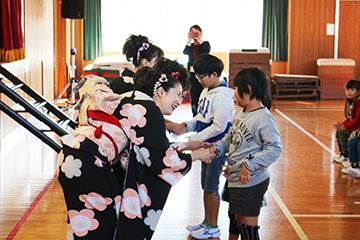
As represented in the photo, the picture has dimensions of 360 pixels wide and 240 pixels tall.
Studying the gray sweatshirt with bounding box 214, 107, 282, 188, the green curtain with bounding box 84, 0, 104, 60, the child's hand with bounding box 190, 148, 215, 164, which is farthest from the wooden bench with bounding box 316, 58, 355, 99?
the child's hand with bounding box 190, 148, 215, 164

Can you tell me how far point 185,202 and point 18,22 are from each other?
12.8ft

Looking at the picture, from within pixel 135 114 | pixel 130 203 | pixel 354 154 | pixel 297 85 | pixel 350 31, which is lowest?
pixel 354 154

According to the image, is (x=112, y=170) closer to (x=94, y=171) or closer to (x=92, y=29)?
(x=94, y=171)

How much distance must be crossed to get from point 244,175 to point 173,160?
0.52 m

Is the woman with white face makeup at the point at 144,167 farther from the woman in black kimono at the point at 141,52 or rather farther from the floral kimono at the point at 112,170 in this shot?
the woman in black kimono at the point at 141,52

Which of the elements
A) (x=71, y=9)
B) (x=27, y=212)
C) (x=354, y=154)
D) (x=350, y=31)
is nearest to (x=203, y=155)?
(x=27, y=212)

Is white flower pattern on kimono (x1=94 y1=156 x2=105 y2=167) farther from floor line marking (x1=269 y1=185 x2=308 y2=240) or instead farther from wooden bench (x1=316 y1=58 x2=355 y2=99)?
wooden bench (x1=316 y1=58 x2=355 y2=99)

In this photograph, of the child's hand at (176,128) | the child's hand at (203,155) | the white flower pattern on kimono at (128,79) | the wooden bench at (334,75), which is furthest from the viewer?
the wooden bench at (334,75)

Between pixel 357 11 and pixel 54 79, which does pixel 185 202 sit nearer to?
pixel 54 79

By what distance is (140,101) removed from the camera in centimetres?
254

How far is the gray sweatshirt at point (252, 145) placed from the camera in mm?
2896

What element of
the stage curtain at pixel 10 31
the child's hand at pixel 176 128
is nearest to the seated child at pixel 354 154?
the child's hand at pixel 176 128

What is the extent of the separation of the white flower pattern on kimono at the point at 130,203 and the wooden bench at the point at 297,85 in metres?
9.28

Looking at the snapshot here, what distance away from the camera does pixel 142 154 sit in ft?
8.18
